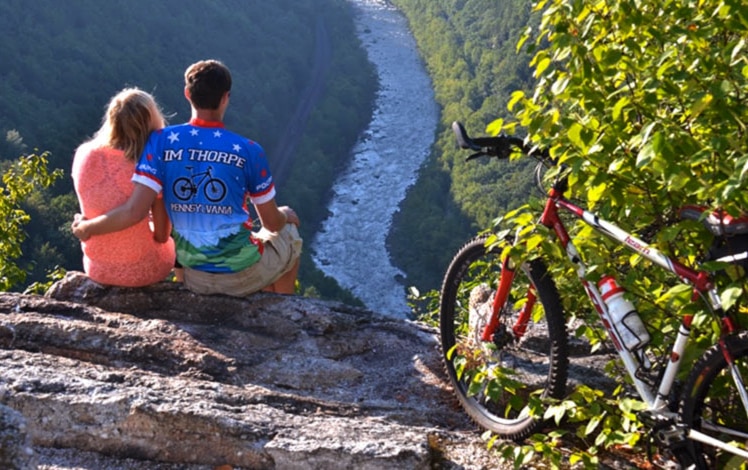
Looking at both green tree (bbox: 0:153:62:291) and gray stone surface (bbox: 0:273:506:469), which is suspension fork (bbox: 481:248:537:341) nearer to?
gray stone surface (bbox: 0:273:506:469)

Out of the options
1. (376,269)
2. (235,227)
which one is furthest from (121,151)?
(376,269)

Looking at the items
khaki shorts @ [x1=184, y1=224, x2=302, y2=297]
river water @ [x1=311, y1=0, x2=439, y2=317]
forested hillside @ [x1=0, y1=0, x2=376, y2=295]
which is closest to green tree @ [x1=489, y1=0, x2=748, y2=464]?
khaki shorts @ [x1=184, y1=224, x2=302, y2=297]

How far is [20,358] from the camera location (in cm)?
378

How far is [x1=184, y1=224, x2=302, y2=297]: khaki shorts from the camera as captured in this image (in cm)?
467

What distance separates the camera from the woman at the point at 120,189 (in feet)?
14.9

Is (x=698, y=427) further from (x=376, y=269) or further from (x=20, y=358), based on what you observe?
(x=376, y=269)

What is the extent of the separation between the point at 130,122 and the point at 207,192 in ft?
1.76

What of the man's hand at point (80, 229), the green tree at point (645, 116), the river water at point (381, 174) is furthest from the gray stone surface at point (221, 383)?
the river water at point (381, 174)

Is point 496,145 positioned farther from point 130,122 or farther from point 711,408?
point 130,122

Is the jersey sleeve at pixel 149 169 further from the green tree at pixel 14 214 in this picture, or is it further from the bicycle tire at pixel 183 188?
the green tree at pixel 14 214

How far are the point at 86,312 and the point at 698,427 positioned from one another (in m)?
2.93

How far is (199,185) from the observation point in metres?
4.47

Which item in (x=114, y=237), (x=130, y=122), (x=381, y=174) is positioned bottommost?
(x=381, y=174)

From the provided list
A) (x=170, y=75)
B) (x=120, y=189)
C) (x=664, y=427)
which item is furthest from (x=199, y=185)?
(x=170, y=75)
